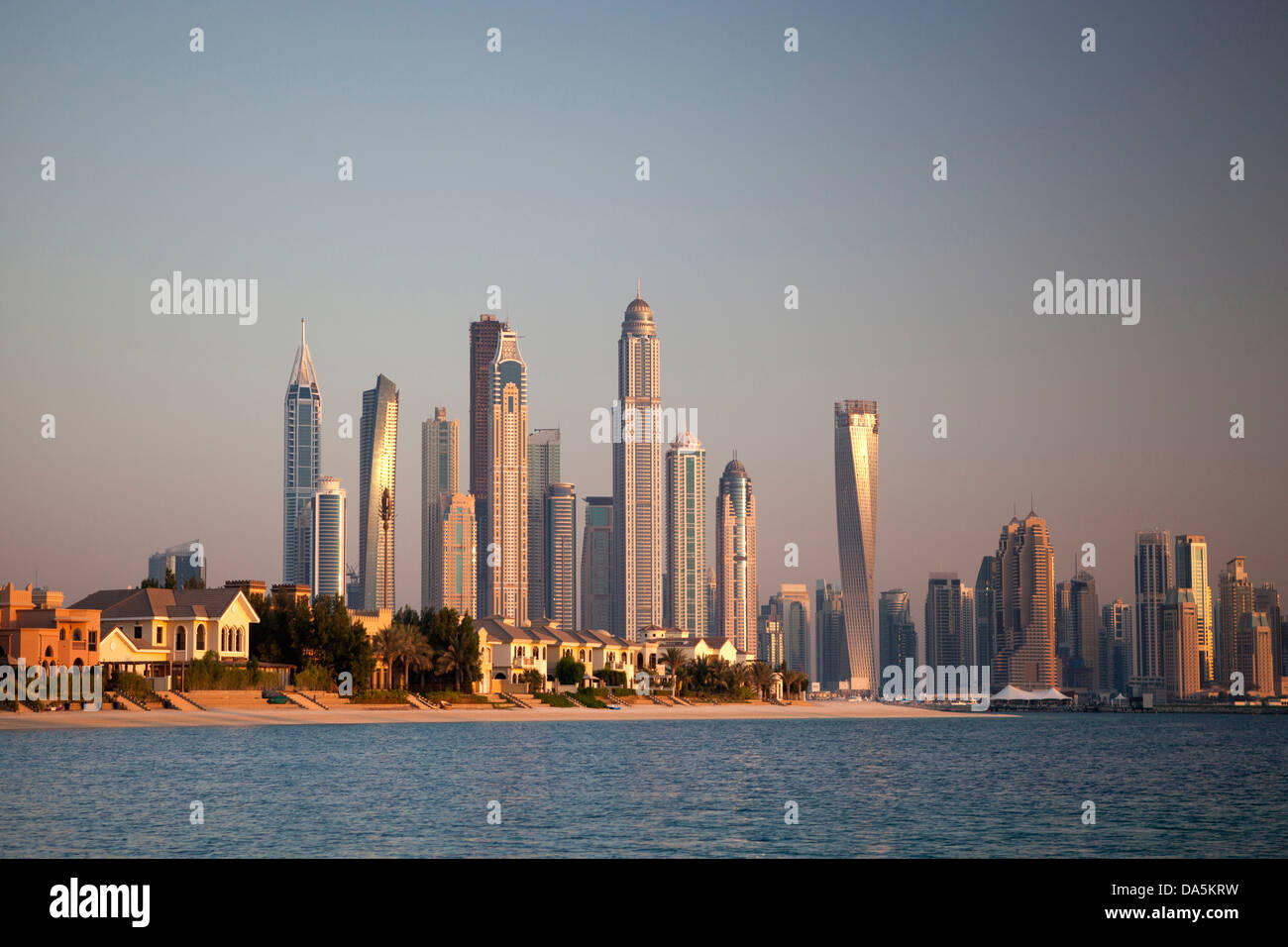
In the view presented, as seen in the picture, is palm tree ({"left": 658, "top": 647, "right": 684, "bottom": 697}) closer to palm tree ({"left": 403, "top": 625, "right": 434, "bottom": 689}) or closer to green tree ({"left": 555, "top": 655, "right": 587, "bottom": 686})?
green tree ({"left": 555, "top": 655, "right": 587, "bottom": 686})

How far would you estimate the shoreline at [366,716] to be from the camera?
278 feet

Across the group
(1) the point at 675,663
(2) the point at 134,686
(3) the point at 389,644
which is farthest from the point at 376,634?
(1) the point at 675,663

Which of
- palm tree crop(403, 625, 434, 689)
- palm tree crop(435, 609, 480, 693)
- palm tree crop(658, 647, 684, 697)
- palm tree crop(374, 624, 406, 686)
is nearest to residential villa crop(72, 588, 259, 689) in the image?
palm tree crop(374, 624, 406, 686)

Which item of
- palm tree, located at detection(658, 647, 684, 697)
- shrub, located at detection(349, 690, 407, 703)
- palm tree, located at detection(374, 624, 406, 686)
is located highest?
palm tree, located at detection(374, 624, 406, 686)

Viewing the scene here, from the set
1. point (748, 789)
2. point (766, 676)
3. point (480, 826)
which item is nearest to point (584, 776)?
point (748, 789)

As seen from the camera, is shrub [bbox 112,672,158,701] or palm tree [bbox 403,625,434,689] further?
palm tree [bbox 403,625,434,689]

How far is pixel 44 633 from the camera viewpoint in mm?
96438

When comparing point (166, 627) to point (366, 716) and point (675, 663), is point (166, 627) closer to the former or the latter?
point (366, 716)

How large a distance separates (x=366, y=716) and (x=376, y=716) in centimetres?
138

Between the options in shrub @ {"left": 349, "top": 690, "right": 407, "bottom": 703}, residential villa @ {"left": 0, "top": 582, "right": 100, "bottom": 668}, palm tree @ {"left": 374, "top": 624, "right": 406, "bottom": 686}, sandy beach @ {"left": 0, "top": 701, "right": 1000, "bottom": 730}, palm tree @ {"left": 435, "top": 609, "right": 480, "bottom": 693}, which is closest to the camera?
sandy beach @ {"left": 0, "top": 701, "right": 1000, "bottom": 730}

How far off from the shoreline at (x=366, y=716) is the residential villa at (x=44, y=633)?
808cm

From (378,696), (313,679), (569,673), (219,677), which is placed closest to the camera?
(219,677)

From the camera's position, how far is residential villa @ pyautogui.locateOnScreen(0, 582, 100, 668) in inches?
3752
